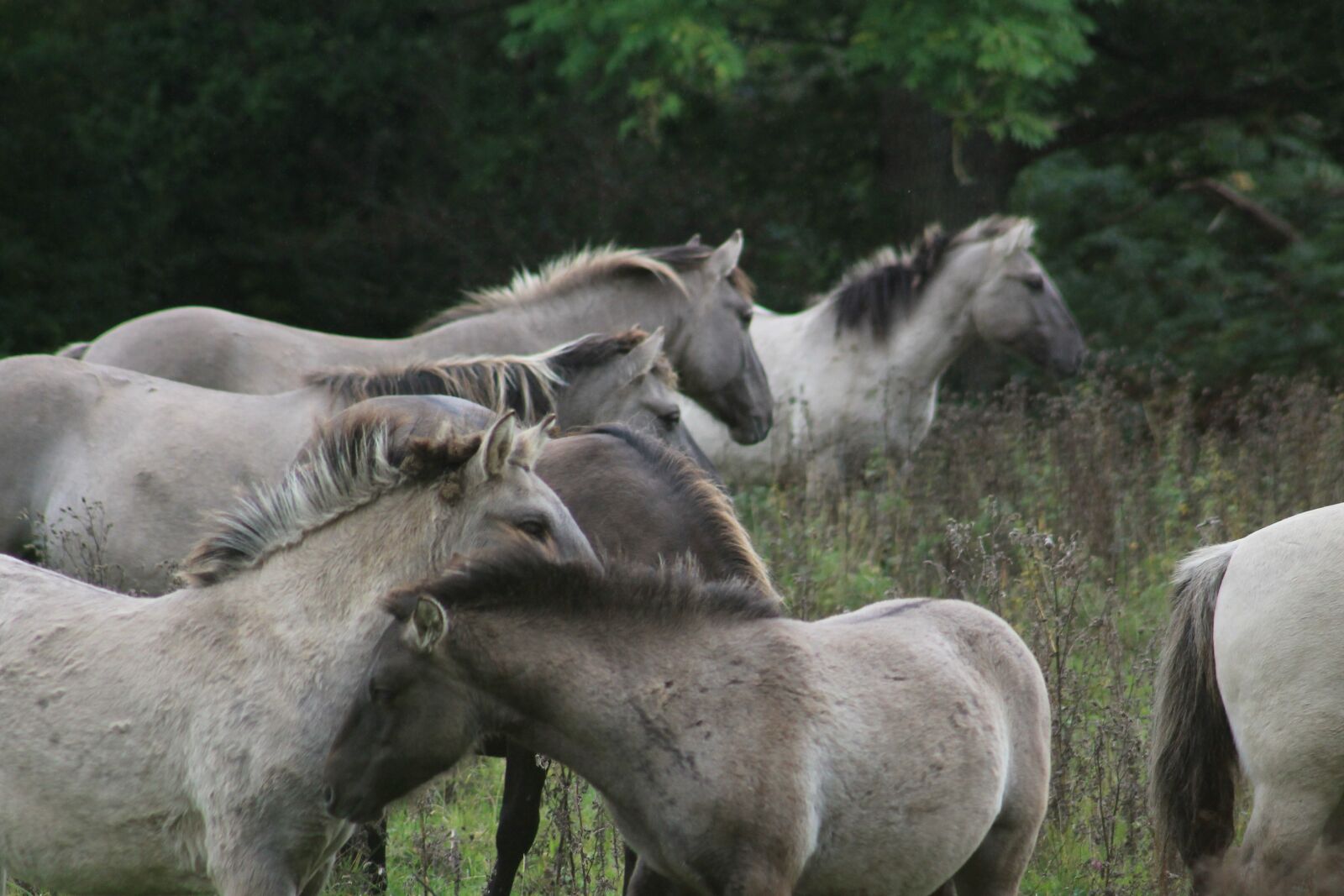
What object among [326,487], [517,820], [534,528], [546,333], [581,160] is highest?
[326,487]

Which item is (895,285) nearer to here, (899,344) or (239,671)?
(899,344)

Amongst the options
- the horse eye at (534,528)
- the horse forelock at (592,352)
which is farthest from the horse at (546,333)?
the horse eye at (534,528)

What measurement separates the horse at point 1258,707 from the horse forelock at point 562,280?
3.58 metres

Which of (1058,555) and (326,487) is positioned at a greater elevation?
(326,487)

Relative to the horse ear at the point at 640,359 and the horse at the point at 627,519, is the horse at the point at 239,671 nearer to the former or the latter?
the horse at the point at 627,519

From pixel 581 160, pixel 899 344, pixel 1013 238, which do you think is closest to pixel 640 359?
pixel 899 344

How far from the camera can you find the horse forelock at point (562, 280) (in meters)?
7.35

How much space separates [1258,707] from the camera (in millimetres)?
4203

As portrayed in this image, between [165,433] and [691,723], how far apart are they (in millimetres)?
3210

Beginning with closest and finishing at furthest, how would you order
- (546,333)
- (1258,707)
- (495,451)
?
1. (495,451)
2. (1258,707)
3. (546,333)

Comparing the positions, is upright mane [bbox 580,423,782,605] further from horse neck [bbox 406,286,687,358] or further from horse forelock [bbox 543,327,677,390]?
horse neck [bbox 406,286,687,358]

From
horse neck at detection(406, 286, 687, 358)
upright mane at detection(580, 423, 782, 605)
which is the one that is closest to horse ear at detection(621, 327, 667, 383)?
upright mane at detection(580, 423, 782, 605)

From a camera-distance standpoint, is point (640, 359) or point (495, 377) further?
point (640, 359)

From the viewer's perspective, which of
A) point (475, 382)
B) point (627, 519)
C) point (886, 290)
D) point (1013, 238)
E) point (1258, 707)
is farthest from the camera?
point (886, 290)
